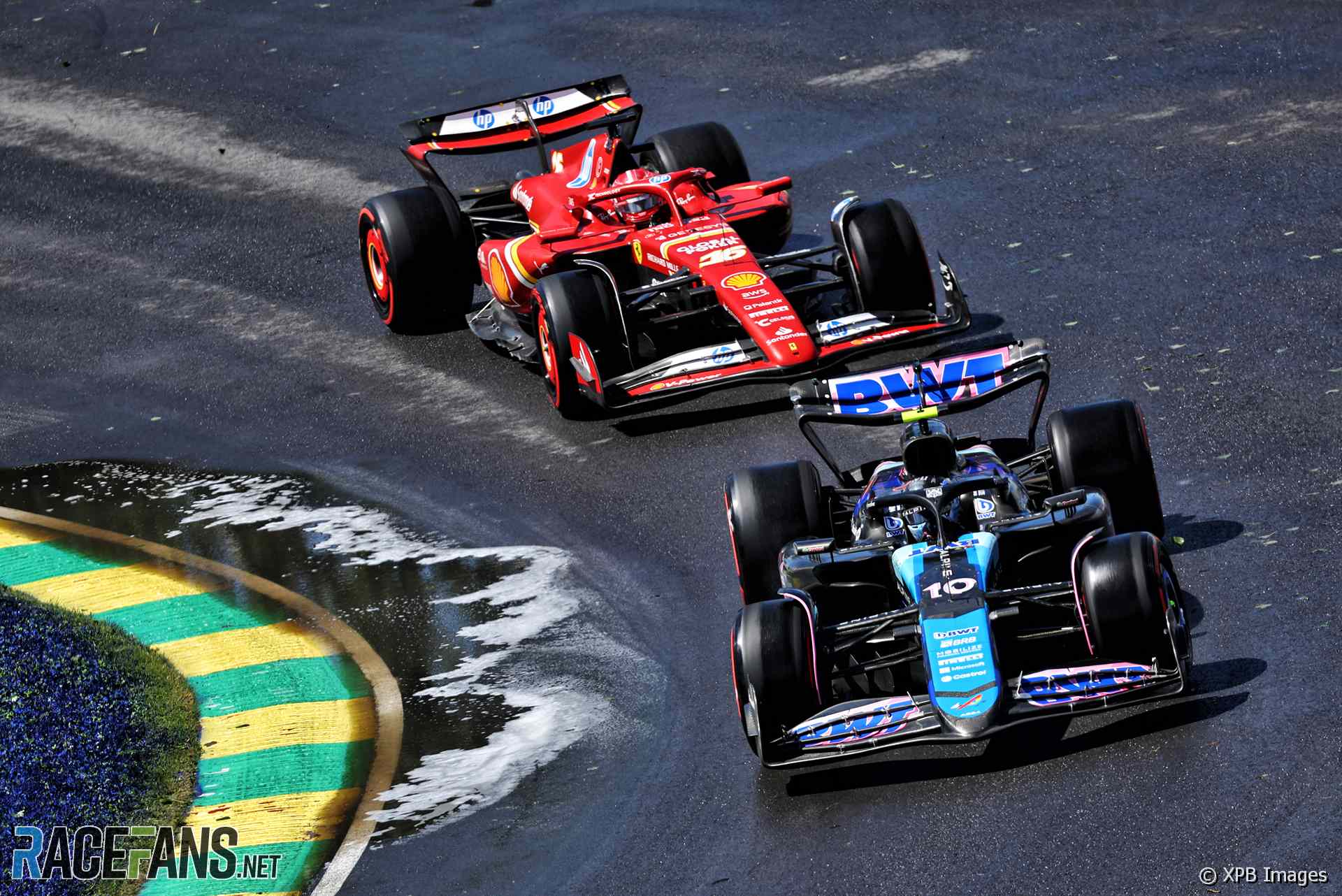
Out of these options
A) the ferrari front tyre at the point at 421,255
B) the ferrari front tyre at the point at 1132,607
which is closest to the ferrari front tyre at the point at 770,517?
the ferrari front tyre at the point at 1132,607

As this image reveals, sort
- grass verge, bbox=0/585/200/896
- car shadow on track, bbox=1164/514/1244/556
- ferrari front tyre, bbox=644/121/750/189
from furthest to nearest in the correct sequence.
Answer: ferrari front tyre, bbox=644/121/750/189 → car shadow on track, bbox=1164/514/1244/556 → grass verge, bbox=0/585/200/896

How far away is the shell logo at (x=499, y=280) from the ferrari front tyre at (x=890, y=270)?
2489 mm

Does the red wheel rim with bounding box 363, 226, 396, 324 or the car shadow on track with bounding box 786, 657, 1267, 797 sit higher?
the red wheel rim with bounding box 363, 226, 396, 324

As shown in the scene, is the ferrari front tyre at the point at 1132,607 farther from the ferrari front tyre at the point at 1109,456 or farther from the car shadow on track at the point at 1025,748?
the ferrari front tyre at the point at 1109,456

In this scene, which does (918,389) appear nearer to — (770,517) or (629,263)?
(770,517)

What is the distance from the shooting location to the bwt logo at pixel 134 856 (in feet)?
26.7

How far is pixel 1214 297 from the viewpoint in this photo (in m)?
13.0

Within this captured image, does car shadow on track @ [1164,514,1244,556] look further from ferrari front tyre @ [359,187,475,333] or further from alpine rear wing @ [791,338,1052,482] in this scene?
ferrari front tyre @ [359,187,475,333]

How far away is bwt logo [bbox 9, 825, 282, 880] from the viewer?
321 inches

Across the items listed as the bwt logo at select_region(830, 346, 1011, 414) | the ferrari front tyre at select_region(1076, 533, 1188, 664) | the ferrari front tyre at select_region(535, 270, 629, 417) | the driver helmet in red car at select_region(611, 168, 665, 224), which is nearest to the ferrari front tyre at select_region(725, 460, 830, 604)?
the bwt logo at select_region(830, 346, 1011, 414)

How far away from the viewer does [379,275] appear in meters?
15.0

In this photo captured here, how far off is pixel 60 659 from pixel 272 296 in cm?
625

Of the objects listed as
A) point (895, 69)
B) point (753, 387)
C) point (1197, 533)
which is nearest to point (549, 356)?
point (753, 387)

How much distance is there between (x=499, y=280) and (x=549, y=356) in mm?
1238
